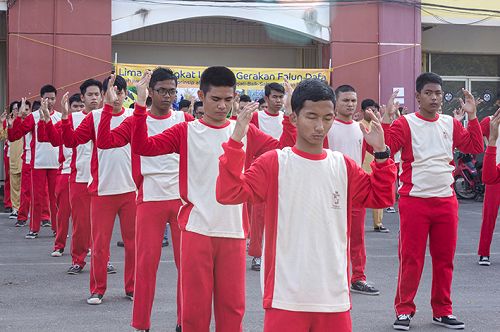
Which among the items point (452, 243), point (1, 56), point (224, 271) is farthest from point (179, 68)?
point (224, 271)

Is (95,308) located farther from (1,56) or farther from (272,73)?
(1,56)

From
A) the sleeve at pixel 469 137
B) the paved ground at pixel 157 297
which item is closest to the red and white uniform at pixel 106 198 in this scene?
the paved ground at pixel 157 297

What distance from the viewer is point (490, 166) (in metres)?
6.89

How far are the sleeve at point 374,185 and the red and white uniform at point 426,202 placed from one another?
9.18 ft

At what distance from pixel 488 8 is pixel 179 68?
792 centimetres

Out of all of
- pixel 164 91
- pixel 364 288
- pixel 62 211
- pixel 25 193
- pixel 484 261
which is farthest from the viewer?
pixel 25 193

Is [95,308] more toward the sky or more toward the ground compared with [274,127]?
more toward the ground

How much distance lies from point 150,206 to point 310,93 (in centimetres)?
281

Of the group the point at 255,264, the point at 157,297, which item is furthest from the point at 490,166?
the point at 255,264

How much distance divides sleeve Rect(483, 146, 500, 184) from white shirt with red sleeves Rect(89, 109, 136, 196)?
3403mm

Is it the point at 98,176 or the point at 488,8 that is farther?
the point at 488,8

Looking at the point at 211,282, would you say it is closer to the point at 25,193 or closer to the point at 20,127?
the point at 20,127

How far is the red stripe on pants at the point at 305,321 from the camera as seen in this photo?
4.49 metres

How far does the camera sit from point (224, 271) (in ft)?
19.2
